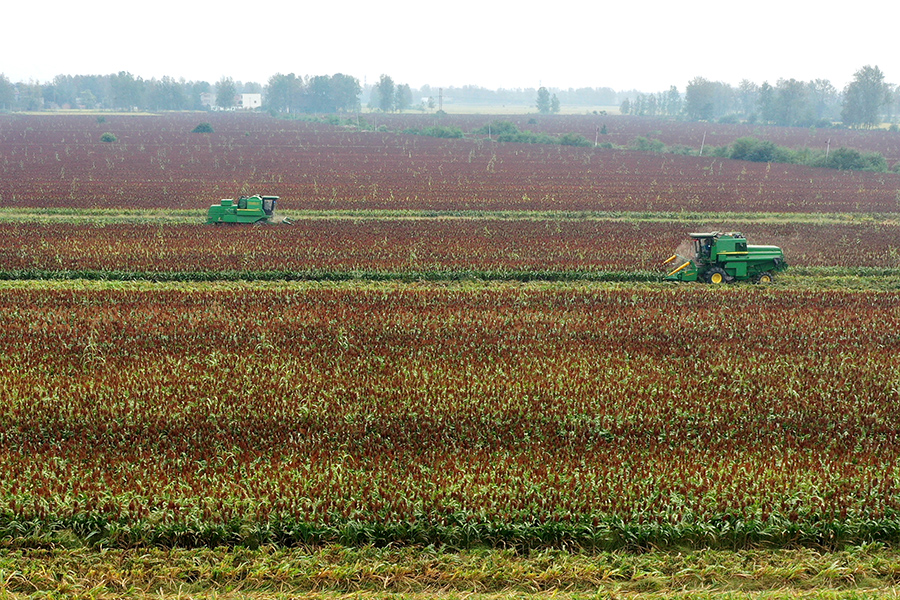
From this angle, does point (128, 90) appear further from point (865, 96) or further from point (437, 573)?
point (437, 573)

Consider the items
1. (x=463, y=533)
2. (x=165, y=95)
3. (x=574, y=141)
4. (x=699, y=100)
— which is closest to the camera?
(x=463, y=533)

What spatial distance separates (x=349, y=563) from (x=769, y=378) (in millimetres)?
9189

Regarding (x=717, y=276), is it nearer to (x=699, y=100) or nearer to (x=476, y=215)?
(x=476, y=215)

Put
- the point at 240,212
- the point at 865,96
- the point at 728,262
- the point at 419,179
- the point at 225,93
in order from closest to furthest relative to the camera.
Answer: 1. the point at 728,262
2. the point at 240,212
3. the point at 419,179
4. the point at 865,96
5. the point at 225,93

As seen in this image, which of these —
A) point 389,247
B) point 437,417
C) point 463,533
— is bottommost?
point 463,533

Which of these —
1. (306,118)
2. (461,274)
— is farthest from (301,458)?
(306,118)

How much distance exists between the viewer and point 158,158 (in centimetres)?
6031

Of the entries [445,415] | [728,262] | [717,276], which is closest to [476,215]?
[717,276]

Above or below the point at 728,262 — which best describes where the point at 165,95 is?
above

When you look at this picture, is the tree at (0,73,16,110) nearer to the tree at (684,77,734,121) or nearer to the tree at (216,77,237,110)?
the tree at (216,77,237,110)

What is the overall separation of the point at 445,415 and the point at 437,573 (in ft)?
12.8

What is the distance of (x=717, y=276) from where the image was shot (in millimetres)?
21922

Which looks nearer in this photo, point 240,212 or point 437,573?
point 437,573

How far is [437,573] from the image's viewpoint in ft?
28.6
